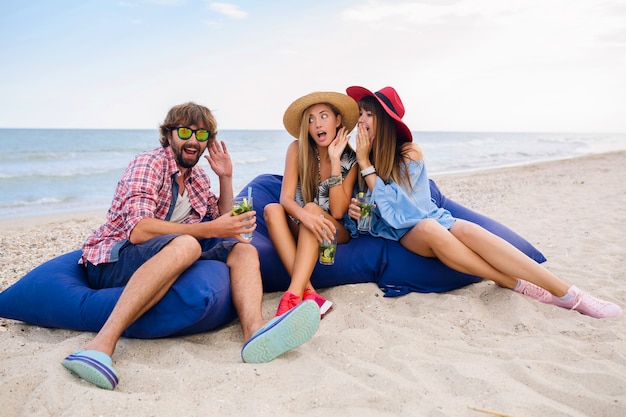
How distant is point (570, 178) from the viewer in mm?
11375

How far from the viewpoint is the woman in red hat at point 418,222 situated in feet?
10.4

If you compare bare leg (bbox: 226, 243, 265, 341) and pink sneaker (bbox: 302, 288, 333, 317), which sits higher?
bare leg (bbox: 226, 243, 265, 341)

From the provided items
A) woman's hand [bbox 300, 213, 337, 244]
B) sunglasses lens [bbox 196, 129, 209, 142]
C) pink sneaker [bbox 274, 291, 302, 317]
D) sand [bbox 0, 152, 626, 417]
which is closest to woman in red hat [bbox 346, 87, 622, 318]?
sand [bbox 0, 152, 626, 417]

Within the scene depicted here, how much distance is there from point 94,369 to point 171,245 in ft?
2.54

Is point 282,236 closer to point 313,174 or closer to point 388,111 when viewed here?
point 313,174

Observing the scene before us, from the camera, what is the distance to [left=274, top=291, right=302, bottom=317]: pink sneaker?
2.90 m

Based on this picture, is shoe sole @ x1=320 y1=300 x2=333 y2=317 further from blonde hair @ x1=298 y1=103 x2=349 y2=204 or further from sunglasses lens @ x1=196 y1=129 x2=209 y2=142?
sunglasses lens @ x1=196 y1=129 x2=209 y2=142

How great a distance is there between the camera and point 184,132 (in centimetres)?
316

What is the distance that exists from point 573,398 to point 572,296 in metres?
1.17

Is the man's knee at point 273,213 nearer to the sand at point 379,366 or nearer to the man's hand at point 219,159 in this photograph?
the man's hand at point 219,159

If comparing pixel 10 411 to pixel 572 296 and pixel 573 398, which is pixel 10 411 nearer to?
pixel 573 398

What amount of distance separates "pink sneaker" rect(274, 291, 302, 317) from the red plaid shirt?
0.92 m

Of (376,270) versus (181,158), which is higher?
(181,158)

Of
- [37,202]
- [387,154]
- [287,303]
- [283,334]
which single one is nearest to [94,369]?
[283,334]
